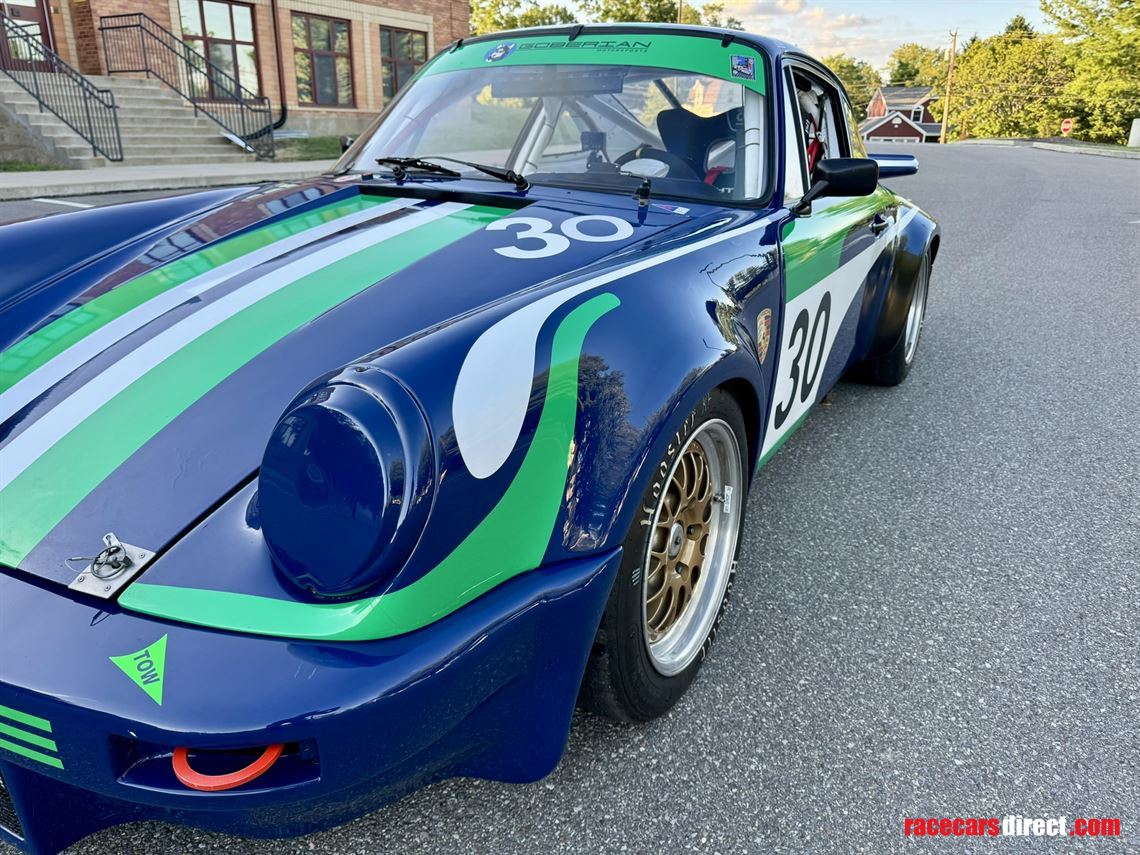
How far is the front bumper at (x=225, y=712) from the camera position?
1.10 metres

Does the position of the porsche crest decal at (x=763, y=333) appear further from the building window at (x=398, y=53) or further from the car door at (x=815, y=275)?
the building window at (x=398, y=53)

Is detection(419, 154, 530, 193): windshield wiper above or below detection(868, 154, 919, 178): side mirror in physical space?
above

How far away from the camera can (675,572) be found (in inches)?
74.9

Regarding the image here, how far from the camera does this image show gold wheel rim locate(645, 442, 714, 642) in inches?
71.5

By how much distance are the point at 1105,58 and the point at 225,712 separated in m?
Answer: 47.4

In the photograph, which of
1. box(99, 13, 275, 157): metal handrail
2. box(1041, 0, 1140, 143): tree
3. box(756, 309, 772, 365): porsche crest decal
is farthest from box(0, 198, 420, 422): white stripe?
box(1041, 0, 1140, 143): tree

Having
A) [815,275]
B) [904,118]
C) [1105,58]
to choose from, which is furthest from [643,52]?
[904,118]

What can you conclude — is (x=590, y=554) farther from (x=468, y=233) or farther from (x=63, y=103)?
(x=63, y=103)

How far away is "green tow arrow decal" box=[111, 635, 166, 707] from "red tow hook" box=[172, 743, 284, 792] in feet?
0.34

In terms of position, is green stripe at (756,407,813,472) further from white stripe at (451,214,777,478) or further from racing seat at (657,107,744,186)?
white stripe at (451,214,777,478)

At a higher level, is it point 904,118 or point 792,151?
point 792,151

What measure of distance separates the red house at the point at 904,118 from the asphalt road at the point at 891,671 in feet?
283

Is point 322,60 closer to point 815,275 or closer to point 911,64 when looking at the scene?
point 815,275

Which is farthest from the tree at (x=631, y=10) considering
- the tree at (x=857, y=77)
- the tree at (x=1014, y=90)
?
the tree at (x=857, y=77)
